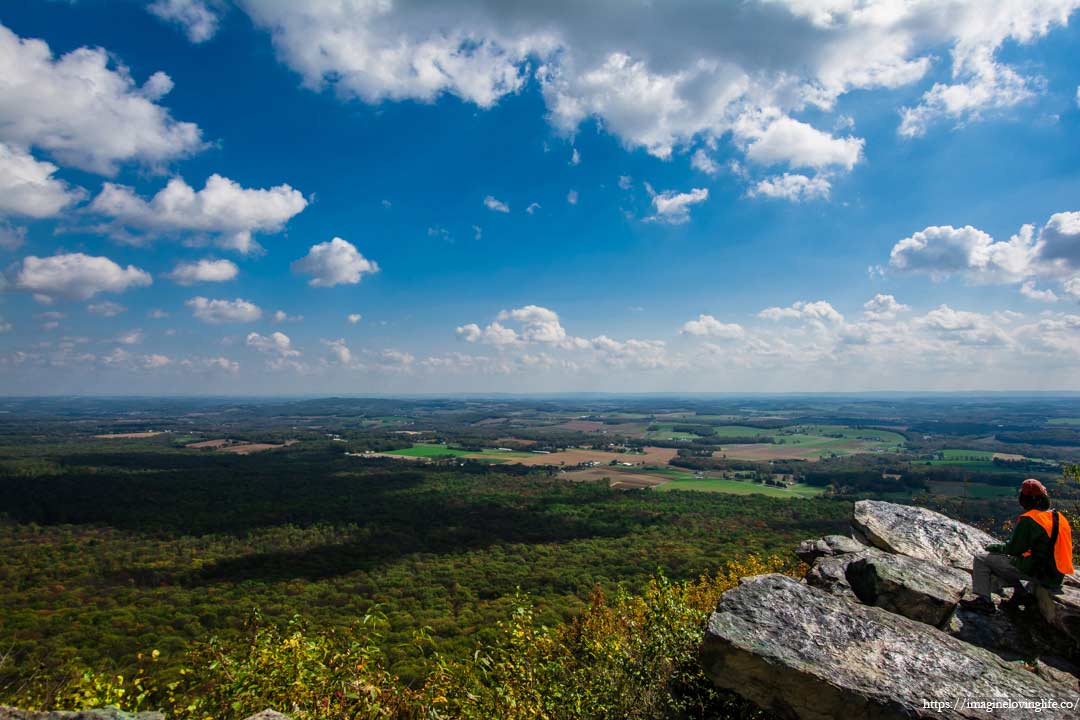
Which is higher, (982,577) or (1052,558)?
(1052,558)

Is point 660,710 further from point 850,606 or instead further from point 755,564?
point 755,564

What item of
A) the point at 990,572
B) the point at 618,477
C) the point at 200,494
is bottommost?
the point at 618,477

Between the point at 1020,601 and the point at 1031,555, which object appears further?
the point at 1020,601

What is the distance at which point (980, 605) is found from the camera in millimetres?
11617

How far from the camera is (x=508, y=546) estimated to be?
83.1 metres

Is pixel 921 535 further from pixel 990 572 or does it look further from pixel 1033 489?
pixel 1033 489

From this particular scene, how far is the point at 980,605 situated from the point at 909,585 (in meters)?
2.03

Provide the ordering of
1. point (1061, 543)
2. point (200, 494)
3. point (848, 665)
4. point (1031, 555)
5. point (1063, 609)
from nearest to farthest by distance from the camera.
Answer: point (848, 665), point (1061, 543), point (1063, 609), point (1031, 555), point (200, 494)

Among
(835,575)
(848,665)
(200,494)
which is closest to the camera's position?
(848,665)

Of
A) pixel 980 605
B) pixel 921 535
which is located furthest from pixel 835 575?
pixel 921 535

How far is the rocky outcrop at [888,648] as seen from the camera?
823cm

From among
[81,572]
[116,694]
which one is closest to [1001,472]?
[116,694]

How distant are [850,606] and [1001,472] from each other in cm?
18560

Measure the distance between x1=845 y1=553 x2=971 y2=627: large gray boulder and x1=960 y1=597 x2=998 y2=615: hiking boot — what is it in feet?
1.07
